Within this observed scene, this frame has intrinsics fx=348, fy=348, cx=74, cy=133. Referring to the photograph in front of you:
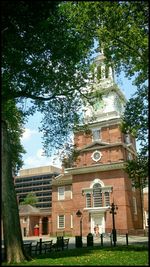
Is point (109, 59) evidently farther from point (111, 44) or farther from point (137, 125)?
point (137, 125)

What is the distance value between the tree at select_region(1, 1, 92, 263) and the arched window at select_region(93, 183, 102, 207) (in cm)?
2632

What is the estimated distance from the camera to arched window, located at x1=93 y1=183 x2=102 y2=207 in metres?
48.1

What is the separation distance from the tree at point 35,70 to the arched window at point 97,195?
86.4 feet

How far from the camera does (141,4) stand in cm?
1669

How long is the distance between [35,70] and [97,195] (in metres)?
32.4

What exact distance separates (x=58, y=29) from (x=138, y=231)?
115 feet

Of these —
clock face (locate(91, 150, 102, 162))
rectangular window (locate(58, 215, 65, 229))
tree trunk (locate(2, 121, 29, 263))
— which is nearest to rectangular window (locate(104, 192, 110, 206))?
clock face (locate(91, 150, 102, 162))

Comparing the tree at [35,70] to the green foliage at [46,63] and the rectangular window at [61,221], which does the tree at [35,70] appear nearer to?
the green foliage at [46,63]

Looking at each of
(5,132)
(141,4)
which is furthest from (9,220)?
(141,4)

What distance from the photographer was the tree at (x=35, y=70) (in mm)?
14102

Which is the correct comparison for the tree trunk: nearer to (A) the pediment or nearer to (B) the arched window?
(B) the arched window

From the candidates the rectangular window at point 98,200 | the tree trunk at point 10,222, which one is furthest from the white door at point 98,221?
the tree trunk at point 10,222

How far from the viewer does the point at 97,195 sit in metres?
48.6

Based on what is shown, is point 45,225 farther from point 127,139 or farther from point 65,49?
point 65,49
